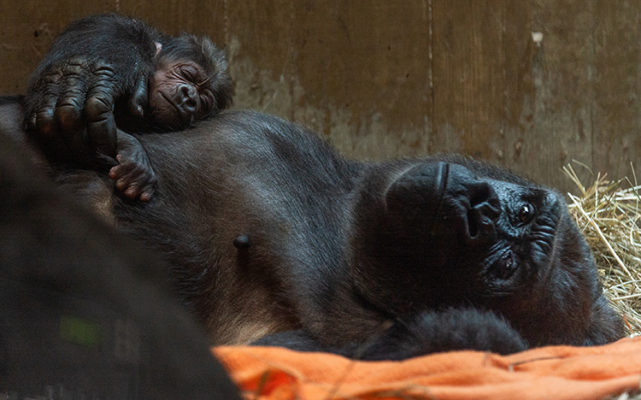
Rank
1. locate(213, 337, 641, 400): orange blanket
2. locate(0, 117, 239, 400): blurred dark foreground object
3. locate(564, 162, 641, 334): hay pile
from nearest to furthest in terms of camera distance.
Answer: locate(0, 117, 239, 400): blurred dark foreground object → locate(213, 337, 641, 400): orange blanket → locate(564, 162, 641, 334): hay pile

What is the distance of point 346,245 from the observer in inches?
75.7

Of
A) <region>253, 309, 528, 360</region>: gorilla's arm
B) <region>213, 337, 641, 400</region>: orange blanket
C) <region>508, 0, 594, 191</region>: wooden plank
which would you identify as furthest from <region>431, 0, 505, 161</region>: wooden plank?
<region>213, 337, 641, 400</region>: orange blanket

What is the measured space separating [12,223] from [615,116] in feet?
9.25

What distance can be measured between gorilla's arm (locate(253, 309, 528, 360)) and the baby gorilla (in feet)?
1.99

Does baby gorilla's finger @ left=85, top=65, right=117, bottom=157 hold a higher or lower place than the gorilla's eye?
higher

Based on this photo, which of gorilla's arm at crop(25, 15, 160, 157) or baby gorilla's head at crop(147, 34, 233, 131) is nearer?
gorilla's arm at crop(25, 15, 160, 157)

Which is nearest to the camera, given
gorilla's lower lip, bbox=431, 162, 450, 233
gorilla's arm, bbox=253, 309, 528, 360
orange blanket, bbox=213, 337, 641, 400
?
orange blanket, bbox=213, 337, 641, 400

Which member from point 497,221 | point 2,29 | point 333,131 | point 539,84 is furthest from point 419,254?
point 2,29

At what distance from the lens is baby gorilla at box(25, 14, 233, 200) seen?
193cm

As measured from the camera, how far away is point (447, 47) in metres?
3.18

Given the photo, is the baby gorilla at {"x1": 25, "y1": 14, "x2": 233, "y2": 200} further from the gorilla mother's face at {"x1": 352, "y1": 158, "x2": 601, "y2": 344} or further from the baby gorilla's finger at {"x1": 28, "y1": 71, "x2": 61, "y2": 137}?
the gorilla mother's face at {"x1": 352, "y1": 158, "x2": 601, "y2": 344}

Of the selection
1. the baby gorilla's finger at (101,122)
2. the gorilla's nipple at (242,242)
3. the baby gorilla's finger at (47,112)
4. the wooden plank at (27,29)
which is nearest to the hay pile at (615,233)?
the gorilla's nipple at (242,242)

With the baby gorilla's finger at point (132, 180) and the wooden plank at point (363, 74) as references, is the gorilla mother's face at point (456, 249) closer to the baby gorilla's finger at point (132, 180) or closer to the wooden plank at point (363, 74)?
the baby gorilla's finger at point (132, 180)

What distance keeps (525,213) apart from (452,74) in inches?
54.4
